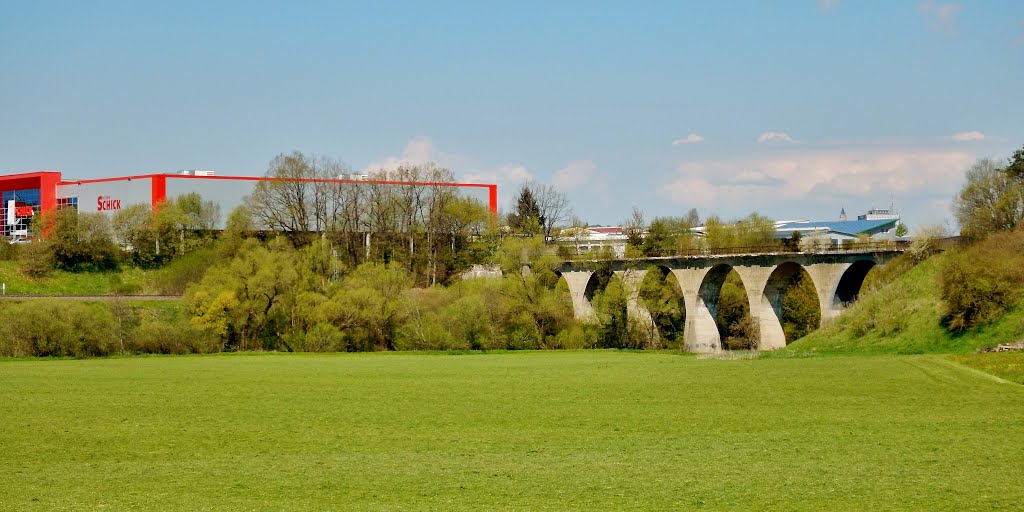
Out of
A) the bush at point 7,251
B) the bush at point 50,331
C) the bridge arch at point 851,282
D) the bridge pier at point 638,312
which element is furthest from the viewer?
the bush at point 7,251

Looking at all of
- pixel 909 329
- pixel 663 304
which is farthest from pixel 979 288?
pixel 663 304

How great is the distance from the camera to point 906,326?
46.5 meters

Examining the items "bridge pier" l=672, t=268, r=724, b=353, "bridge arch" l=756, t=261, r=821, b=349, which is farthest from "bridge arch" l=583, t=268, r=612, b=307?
"bridge arch" l=756, t=261, r=821, b=349

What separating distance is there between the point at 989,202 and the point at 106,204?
72121 mm

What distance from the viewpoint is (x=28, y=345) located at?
5441cm

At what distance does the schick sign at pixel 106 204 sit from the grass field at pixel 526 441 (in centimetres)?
6075

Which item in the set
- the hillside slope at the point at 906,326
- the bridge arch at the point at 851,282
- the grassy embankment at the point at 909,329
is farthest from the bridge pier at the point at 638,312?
the grassy embankment at the point at 909,329

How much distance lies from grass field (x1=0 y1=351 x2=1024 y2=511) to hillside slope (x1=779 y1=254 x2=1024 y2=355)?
5646 mm

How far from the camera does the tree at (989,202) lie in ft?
186

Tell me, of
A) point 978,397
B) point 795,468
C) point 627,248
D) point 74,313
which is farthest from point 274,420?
point 627,248

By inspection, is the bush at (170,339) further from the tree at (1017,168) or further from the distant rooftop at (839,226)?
the distant rooftop at (839,226)

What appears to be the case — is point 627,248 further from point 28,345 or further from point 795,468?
point 795,468

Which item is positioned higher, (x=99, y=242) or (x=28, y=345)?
(x=99, y=242)

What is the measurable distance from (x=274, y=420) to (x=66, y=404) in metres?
7.28
